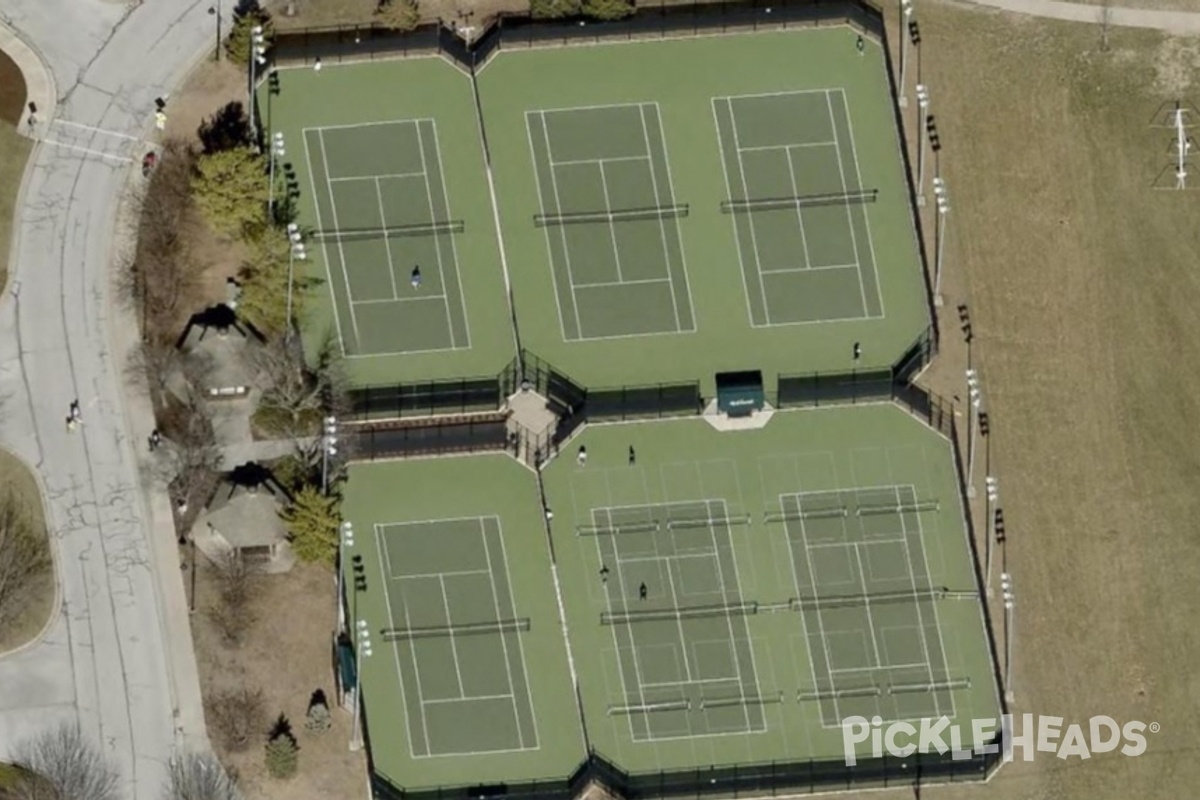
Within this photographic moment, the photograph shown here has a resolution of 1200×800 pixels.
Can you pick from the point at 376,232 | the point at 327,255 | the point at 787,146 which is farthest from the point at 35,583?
the point at 787,146

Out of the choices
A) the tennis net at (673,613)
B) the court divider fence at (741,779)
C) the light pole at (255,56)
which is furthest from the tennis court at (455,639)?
the light pole at (255,56)

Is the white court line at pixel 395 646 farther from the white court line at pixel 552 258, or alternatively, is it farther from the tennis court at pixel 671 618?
the white court line at pixel 552 258

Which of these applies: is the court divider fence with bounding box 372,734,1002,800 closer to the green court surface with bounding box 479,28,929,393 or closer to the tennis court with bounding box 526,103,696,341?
the green court surface with bounding box 479,28,929,393

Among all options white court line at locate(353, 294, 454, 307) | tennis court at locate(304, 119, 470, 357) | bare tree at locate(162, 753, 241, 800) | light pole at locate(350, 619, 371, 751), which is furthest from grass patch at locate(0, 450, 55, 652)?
white court line at locate(353, 294, 454, 307)

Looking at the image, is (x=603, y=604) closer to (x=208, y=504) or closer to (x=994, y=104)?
(x=208, y=504)

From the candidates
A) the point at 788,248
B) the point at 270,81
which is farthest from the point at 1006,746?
the point at 270,81

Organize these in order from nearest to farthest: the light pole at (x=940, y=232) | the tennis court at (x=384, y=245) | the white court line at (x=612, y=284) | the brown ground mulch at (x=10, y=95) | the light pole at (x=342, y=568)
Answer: the light pole at (x=342, y=568)
the tennis court at (x=384, y=245)
the white court line at (x=612, y=284)
the brown ground mulch at (x=10, y=95)
the light pole at (x=940, y=232)
